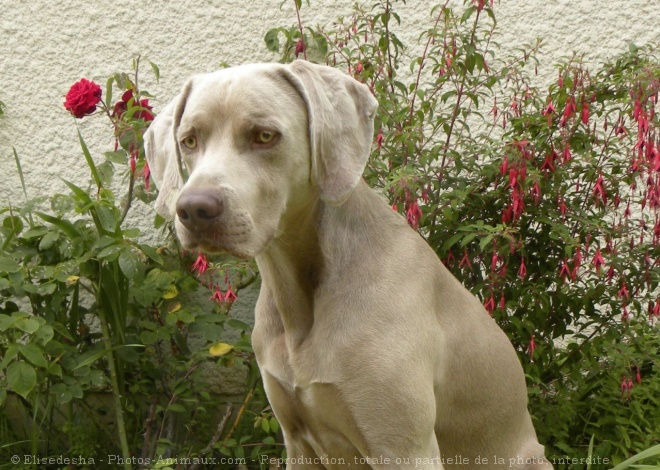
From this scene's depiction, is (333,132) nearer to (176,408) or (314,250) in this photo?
(314,250)

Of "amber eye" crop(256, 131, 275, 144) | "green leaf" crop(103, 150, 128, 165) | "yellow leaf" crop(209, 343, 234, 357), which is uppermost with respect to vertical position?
"amber eye" crop(256, 131, 275, 144)

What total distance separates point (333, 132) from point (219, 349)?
58.9 inches

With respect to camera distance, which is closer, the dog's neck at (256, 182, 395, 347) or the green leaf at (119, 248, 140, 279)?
the dog's neck at (256, 182, 395, 347)

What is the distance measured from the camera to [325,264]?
87.8 inches

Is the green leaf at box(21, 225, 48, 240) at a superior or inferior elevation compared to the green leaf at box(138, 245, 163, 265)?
superior

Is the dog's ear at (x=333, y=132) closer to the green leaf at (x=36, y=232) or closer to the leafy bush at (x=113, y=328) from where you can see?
the leafy bush at (x=113, y=328)

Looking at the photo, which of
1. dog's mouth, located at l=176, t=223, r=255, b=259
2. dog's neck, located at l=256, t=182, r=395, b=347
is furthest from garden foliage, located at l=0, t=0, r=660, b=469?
dog's mouth, located at l=176, t=223, r=255, b=259

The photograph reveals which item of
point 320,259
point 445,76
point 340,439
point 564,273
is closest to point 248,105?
point 320,259

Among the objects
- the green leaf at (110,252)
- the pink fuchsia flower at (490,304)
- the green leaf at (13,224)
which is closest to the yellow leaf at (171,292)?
the green leaf at (110,252)

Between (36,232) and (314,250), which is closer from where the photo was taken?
(314,250)

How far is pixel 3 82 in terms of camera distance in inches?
170

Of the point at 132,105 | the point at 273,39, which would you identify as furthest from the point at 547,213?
the point at 132,105

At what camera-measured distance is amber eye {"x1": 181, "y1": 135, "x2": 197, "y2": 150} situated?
6.86 feet

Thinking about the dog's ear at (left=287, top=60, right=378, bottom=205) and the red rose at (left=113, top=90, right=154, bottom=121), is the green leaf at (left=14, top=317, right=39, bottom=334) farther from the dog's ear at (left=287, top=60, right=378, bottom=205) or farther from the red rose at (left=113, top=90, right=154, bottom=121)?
the dog's ear at (left=287, top=60, right=378, bottom=205)
